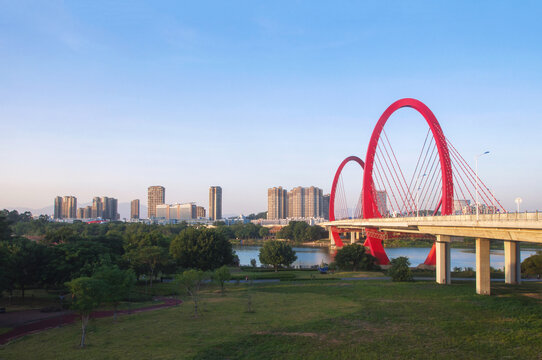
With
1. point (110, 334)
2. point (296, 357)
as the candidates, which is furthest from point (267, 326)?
point (110, 334)

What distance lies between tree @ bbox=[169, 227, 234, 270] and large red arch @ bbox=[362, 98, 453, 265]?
2421 centimetres

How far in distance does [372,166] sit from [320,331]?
44.6 metres

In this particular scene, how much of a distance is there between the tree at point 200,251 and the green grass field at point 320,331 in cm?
1587

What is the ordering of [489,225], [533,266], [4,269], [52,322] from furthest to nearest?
[533,266]
[4,269]
[489,225]
[52,322]

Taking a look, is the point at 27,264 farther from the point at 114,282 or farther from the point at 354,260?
the point at 354,260

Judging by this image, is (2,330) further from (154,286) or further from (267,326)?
(154,286)

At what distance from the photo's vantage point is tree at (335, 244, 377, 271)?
172 ft

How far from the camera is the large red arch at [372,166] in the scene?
46500mm

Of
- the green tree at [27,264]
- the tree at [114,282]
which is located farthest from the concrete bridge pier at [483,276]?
the green tree at [27,264]

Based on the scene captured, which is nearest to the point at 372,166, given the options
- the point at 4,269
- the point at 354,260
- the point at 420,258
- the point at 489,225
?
the point at 354,260

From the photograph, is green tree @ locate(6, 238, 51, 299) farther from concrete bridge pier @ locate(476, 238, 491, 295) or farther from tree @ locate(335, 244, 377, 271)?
tree @ locate(335, 244, 377, 271)

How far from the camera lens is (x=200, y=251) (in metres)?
46.5

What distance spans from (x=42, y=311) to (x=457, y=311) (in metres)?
26.9

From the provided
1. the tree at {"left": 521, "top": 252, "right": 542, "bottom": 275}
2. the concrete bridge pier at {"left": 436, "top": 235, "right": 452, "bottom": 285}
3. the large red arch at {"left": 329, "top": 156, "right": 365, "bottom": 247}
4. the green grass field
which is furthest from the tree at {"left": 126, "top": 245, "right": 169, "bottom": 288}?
the large red arch at {"left": 329, "top": 156, "right": 365, "bottom": 247}
